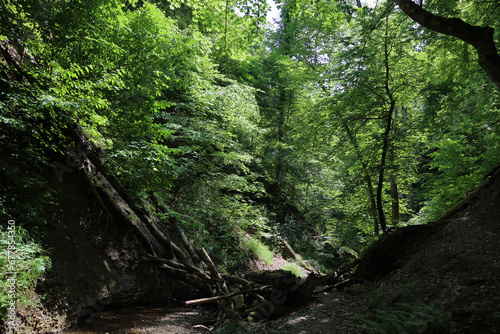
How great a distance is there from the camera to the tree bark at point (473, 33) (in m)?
3.70

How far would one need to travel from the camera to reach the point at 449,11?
4879 millimetres

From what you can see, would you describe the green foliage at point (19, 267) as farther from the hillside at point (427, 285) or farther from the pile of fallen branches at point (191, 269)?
the hillside at point (427, 285)

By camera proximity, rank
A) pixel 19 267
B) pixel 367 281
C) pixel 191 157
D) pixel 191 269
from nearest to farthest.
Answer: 1. pixel 19 267
2. pixel 367 281
3. pixel 191 269
4. pixel 191 157

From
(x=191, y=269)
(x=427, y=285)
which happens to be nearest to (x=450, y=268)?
(x=427, y=285)

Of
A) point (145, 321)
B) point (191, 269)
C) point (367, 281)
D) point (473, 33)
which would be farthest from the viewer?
point (191, 269)

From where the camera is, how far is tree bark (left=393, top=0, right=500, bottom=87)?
12.1ft

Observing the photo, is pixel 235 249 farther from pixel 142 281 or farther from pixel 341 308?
pixel 341 308

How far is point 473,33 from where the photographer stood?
3.83 m

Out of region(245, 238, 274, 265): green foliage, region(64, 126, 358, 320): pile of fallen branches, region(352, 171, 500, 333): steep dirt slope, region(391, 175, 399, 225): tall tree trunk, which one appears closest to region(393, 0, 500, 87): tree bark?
region(352, 171, 500, 333): steep dirt slope

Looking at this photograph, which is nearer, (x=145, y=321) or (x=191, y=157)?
(x=145, y=321)

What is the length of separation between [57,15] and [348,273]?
9718mm

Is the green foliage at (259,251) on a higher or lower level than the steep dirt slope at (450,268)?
lower

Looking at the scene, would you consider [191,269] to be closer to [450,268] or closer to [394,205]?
[450,268]

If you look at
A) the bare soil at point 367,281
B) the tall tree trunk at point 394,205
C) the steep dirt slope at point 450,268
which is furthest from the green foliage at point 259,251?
the tall tree trunk at point 394,205
